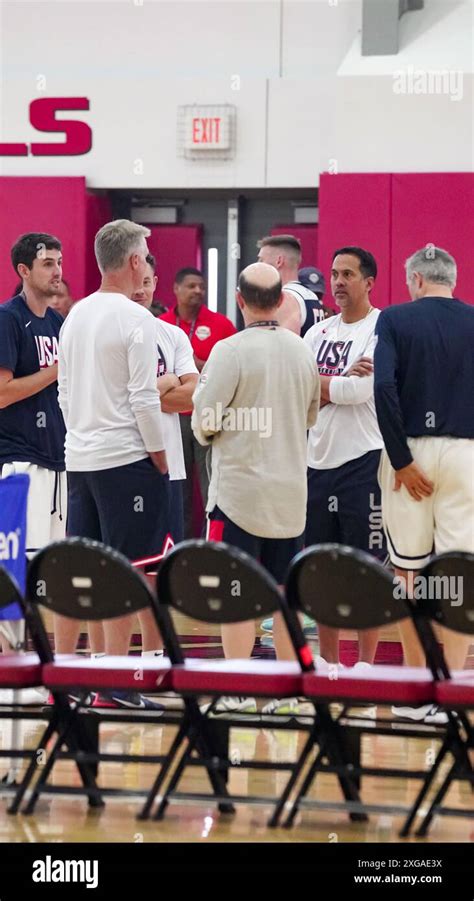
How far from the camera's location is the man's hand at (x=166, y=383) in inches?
229

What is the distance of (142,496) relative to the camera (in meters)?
5.16

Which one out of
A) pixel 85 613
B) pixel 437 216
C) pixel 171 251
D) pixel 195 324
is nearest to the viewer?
pixel 85 613

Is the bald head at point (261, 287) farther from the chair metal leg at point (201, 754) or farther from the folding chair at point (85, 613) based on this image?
the chair metal leg at point (201, 754)

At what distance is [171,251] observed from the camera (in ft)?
33.7

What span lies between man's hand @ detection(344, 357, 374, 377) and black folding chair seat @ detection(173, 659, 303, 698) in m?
2.05

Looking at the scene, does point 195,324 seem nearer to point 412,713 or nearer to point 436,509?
point 436,509

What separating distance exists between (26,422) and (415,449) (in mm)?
1533

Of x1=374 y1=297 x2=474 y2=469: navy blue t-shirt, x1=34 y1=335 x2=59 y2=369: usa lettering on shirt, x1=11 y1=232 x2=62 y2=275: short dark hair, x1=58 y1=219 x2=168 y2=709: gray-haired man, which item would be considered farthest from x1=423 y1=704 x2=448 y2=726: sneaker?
x1=11 y1=232 x2=62 y2=275: short dark hair

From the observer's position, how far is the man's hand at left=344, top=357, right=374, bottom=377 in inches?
222

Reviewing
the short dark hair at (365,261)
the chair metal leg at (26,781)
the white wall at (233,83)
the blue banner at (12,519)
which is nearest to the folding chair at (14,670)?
the chair metal leg at (26,781)

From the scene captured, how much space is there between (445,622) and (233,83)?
6717 millimetres

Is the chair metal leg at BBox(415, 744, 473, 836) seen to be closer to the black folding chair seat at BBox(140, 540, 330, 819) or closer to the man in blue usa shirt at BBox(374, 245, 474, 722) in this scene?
the black folding chair seat at BBox(140, 540, 330, 819)

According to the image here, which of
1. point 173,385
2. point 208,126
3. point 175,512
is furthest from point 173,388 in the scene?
point 208,126
